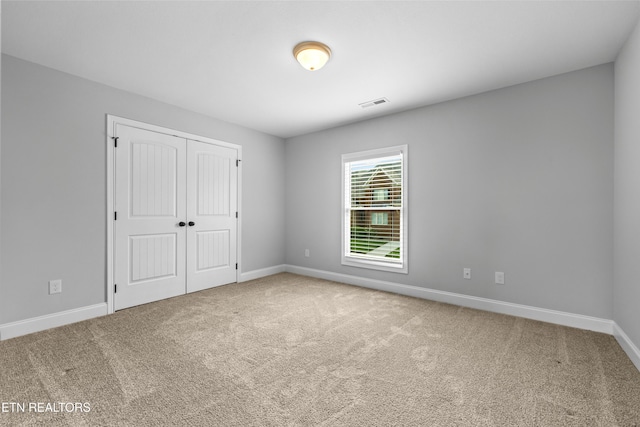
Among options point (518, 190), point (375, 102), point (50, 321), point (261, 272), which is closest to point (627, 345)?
point (518, 190)

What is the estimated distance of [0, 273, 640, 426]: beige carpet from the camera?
62.2 inches

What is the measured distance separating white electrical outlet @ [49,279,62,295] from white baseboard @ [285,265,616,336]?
3357 mm

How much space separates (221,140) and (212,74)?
1.49 meters

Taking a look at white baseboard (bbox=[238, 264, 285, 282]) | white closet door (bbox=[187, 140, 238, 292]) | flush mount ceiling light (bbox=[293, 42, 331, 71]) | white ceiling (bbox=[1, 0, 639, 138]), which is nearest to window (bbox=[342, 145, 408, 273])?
white ceiling (bbox=[1, 0, 639, 138])

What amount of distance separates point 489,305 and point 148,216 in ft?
13.8

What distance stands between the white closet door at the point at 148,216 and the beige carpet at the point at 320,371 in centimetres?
50

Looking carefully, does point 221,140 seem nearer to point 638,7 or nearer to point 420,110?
point 420,110

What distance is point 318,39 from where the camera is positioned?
2.33m

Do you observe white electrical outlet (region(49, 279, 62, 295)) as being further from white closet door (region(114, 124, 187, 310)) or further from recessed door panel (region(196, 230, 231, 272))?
recessed door panel (region(196, 230, 231, 272))

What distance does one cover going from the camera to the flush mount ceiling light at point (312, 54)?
2.37 m

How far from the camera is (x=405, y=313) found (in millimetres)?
3188

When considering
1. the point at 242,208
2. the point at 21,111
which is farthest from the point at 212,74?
the point at 242,208

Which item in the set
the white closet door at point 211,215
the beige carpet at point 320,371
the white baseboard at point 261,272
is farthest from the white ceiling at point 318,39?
the white baseboard at point 261,272

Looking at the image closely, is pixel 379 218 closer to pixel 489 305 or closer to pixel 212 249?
pixel 489 305
